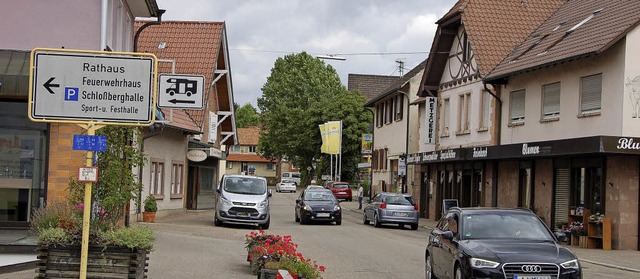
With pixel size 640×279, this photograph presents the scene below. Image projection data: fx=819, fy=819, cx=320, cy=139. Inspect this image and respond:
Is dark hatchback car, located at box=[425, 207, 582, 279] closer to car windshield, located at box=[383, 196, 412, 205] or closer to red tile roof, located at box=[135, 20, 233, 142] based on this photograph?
car windshield, located at box=[383, 196, 412, 205]

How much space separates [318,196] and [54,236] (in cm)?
2416

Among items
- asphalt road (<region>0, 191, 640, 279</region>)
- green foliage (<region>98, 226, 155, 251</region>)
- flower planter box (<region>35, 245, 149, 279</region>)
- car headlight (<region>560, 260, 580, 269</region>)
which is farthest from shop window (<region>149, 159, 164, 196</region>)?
car headlight (<region>560, 260, 580, 269</region>)

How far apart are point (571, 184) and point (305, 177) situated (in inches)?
2407

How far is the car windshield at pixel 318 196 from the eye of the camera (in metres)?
34.1

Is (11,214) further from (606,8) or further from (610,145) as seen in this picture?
(606,8)

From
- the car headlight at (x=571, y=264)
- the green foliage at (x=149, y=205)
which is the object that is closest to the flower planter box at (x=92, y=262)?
the car headlight at (x=571, y=264)

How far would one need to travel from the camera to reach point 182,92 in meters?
20.2

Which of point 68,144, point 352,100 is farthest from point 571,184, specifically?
point 352,100

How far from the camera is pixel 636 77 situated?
944 inches

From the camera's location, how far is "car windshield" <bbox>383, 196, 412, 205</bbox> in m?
33.5

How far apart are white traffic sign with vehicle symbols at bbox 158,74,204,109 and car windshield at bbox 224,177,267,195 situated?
9.30 meters

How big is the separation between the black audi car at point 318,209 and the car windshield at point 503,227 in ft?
65.5

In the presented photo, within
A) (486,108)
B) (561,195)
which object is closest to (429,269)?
(561,195)

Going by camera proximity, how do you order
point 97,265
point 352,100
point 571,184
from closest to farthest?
1. point 97,265
2. point 571,184
3. point 352,100
